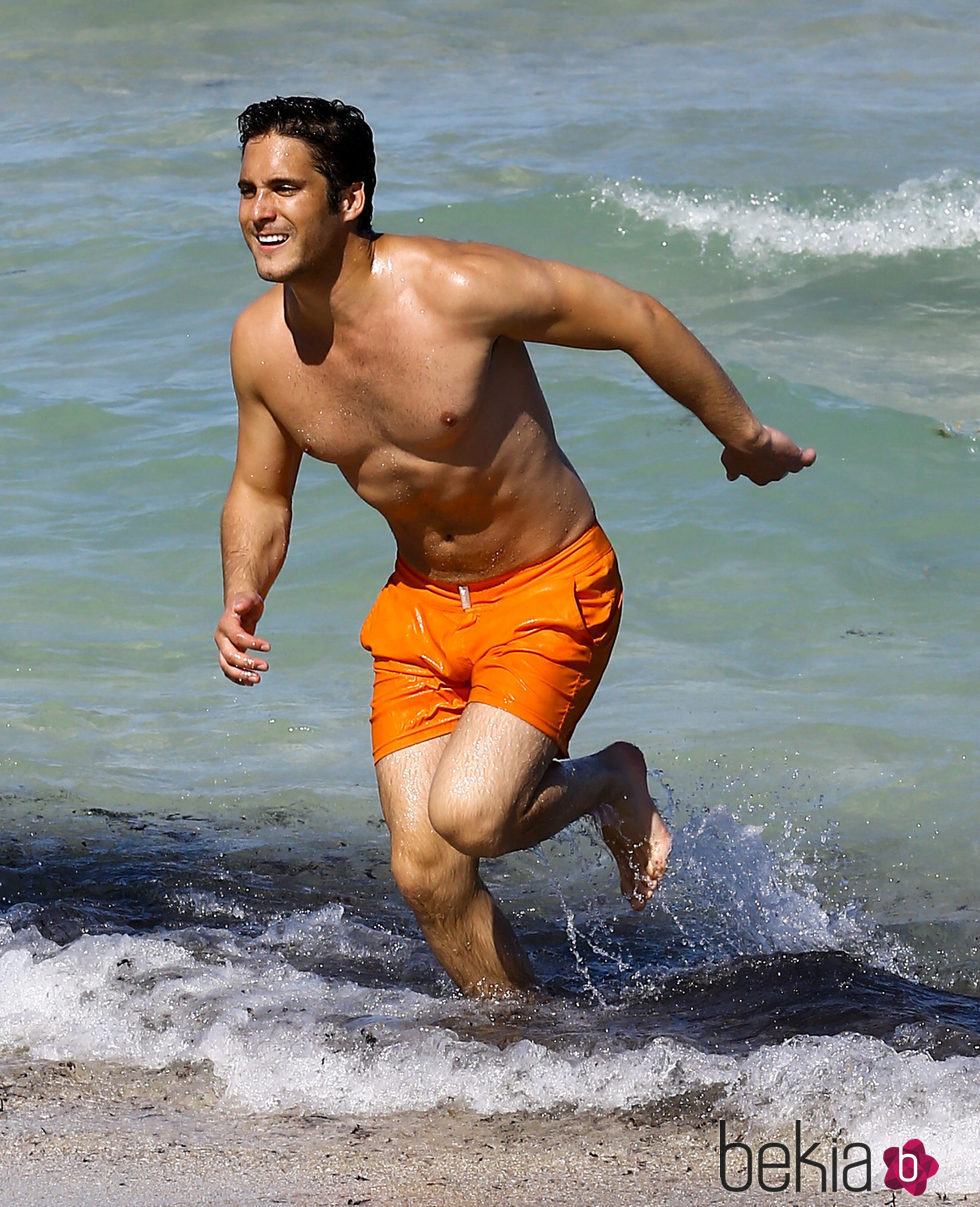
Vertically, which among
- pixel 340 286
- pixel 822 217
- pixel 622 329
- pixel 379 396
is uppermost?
pixel 340 286

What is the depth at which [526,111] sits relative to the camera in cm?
1452

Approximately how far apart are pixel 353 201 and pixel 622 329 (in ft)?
2.24

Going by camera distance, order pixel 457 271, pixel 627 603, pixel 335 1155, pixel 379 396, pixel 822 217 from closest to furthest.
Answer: pixel 335 1155, pixel 457 271, pixel 379 396, pixel 627 603, pixel 822 217

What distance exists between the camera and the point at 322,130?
3.85 m

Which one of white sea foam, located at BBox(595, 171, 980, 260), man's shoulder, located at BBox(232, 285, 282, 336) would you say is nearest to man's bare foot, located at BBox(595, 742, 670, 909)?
man's shoulder, located at BBox(232, 285, 282, 336)

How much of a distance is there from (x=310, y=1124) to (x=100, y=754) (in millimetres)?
2892

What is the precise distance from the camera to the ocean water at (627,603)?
415cm

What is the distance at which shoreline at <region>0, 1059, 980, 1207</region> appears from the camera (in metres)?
3.27

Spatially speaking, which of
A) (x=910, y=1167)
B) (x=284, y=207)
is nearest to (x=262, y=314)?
(x=284, y=207)

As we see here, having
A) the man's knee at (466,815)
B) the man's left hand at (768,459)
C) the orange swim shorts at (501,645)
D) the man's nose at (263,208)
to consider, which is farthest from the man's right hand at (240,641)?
the man's left hand at (768,459)

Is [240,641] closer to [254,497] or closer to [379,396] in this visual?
[254,497]

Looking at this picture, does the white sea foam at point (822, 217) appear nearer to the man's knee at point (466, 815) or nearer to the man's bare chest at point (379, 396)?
the man's bare chest at point (379, 396)

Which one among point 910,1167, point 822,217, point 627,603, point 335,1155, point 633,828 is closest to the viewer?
point 910,1167

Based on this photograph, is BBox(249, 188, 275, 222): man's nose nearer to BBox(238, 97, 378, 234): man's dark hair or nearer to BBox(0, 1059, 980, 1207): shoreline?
BBox(238, 97, 378, 234): man's dark hair
